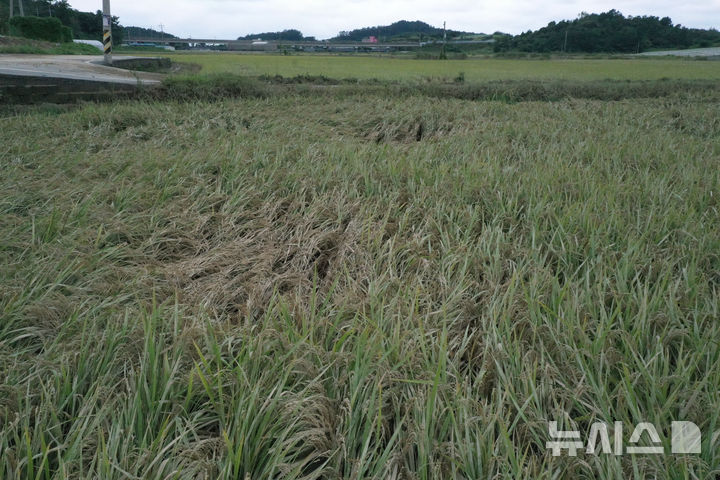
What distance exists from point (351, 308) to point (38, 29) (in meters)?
24.8

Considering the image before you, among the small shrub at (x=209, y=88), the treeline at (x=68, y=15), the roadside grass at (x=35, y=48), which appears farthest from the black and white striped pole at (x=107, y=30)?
the treeline at (x=68, y=15)

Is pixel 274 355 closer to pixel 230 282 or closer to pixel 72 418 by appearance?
pixel 72 418

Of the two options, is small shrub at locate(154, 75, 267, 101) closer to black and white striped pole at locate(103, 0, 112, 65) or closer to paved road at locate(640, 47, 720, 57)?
black and white striped pole at locate(103, 0, 112, 65)

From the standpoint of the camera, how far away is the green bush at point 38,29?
20.1 m

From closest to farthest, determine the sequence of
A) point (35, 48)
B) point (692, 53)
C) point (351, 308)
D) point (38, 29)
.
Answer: point (351, 308), point (35, 48), point (692, 53), point (38, 29)

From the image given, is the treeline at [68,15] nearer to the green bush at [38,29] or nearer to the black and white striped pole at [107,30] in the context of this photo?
the green bush at [38,29]

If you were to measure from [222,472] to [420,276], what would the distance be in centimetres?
109

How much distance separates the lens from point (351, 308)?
163 centimetres

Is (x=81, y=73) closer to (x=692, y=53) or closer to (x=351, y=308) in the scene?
(x=351, y=308)

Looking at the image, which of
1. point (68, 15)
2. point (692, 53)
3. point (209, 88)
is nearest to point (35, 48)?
point (209, 88)

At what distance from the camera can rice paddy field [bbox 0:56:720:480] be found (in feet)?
3.49

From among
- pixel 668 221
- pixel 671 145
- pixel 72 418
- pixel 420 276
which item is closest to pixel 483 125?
pixel 671 145

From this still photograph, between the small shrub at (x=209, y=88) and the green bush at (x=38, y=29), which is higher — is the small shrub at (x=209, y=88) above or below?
below

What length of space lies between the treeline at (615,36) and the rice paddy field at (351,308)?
17.1 meters
